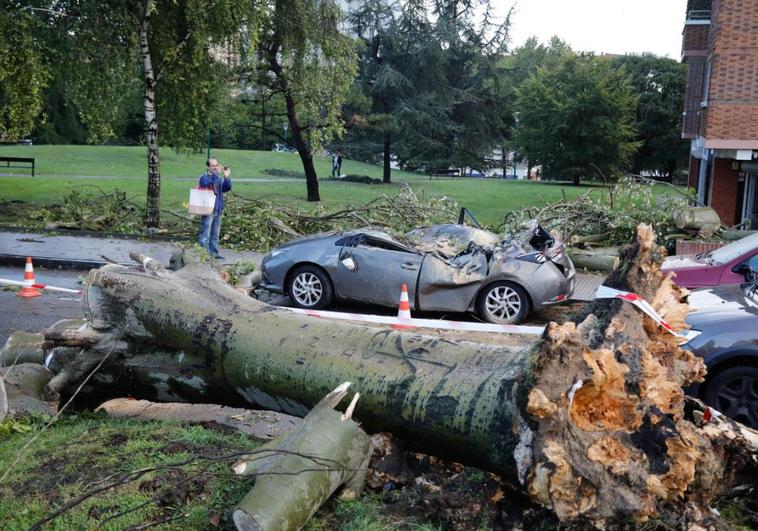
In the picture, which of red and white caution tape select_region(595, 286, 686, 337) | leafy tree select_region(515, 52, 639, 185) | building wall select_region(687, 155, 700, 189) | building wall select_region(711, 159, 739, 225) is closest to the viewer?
red and white caution tape select_region(595, 286, 686, 337)

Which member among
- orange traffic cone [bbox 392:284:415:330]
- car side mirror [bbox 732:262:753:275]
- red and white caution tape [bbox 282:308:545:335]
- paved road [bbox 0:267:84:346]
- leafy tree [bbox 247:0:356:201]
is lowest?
paved road [bbox 0:267:84:346]

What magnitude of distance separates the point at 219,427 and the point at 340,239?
540 cm

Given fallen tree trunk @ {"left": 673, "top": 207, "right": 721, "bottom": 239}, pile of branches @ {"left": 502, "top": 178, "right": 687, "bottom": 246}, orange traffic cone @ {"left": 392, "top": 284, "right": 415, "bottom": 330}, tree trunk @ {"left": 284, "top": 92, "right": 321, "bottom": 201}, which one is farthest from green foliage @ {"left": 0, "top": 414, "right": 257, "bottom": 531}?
tree trunk @ {"left": 284, "top": 92, "right": 321, "bottom": 201}

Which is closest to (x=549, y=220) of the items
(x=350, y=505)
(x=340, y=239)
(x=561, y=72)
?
(x=340, y=239)

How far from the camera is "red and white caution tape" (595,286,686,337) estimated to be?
3.78 metres

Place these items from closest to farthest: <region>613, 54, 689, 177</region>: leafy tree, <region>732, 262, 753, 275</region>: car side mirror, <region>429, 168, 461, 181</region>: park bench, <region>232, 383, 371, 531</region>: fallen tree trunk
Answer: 1. <region>232, 383, 371, 531</region>: fallen tree trunk
2. <region>732, 262, 753, 275</region>: car side mirror
3. <region>429, 168, 461, 181</region>: park bench
4. <region>613, 54, 689, 177</region>: leafy tree

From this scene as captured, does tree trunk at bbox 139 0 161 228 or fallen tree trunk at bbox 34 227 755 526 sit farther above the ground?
tree trunk at bbox 139 0 161 228

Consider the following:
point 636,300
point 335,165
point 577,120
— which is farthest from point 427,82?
point 636,300

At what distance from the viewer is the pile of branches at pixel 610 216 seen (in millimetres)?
16047

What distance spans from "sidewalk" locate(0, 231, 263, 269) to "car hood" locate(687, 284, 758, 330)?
866 cm

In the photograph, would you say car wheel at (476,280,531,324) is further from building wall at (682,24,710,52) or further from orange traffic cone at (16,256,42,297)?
building wall at (682,24,710,52)

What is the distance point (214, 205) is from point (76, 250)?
279 centimetres

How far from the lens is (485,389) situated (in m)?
3.82

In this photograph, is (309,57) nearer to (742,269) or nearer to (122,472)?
(742,269)
